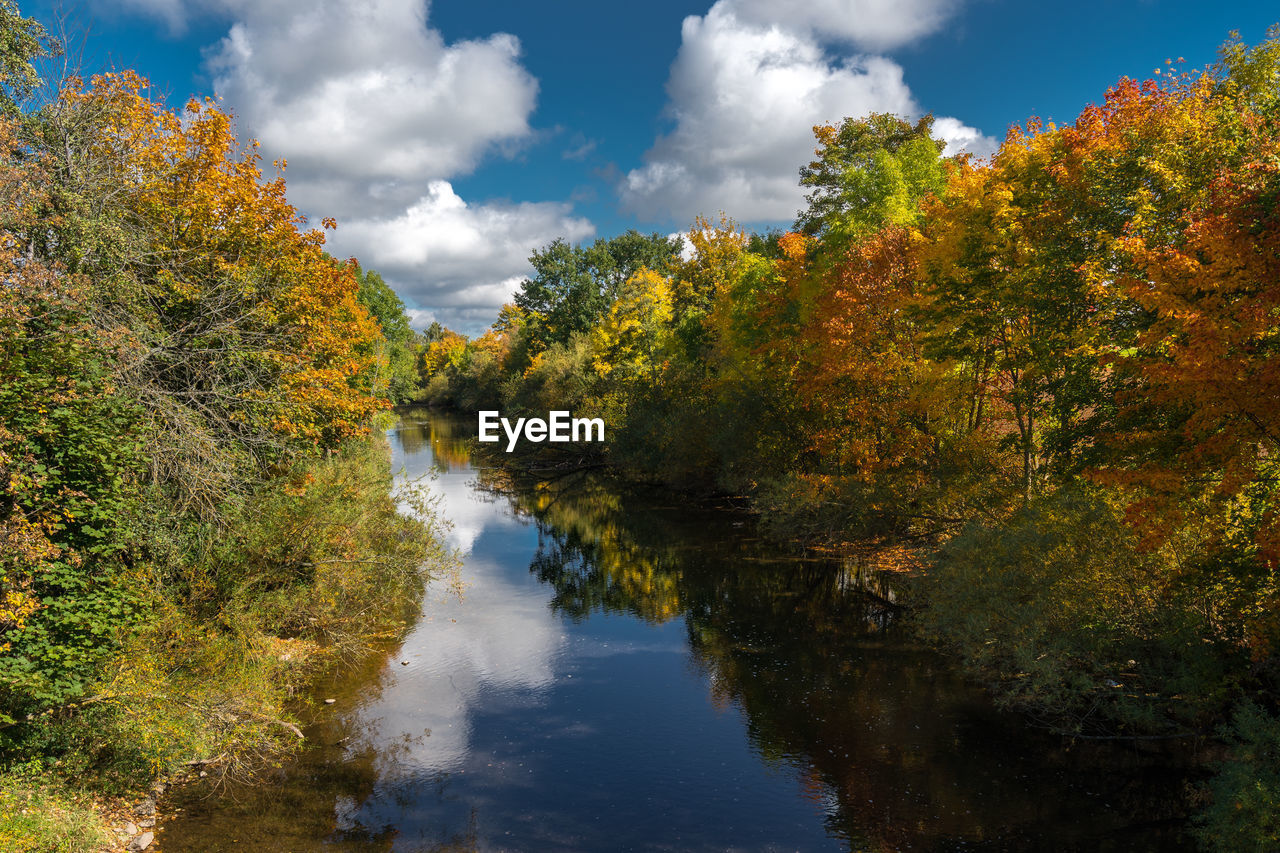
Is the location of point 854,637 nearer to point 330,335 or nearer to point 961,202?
point 961,202

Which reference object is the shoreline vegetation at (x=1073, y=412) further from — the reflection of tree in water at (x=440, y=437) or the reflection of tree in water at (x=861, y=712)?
the reflection of tree in water at (x=440, y=437)

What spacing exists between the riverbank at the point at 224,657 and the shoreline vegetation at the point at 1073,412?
548 inches

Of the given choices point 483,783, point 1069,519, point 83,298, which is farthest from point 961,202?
point 83,298

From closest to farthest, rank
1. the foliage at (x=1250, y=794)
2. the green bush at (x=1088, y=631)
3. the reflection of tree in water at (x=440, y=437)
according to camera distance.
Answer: the foliage at (x=1250, y=794)
the green bush at (x=1088, y=631)
the reflection of tree in water at (x=440, y=437)

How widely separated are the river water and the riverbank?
2.68 ft

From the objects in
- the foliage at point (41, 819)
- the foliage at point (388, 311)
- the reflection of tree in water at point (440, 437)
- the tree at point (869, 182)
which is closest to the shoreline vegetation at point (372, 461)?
the foliage at point (41, 819)

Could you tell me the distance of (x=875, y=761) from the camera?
44.5ft

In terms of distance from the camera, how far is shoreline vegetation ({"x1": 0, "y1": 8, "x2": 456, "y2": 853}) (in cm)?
984

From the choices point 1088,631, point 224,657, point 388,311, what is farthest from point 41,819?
point 388,311

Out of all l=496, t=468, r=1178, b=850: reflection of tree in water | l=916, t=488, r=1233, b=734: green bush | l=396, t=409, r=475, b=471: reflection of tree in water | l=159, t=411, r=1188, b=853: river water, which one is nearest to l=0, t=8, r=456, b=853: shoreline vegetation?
l=159, t=411, r=1188, b=853: river water

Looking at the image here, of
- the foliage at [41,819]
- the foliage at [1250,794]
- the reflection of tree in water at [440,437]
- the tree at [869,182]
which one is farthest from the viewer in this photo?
the reflection of tree in water at [440,437]

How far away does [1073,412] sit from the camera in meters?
16.2

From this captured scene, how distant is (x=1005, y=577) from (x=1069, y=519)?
1750mm

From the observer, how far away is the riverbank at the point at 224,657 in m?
10.1
